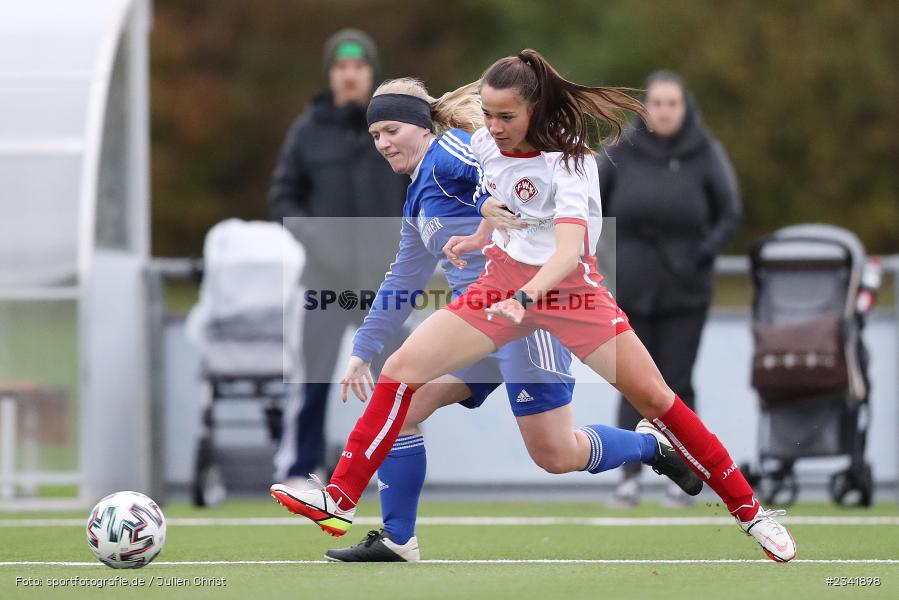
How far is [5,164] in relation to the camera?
1057 cm

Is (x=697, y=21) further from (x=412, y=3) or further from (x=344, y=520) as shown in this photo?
(x=344, y=520)

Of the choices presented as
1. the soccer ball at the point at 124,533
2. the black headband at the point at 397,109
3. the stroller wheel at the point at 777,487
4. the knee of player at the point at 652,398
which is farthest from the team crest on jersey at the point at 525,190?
the stroller wheel at the point at 777,487

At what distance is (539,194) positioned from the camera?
625 centimetres

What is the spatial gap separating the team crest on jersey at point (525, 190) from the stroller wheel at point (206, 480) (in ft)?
15.2

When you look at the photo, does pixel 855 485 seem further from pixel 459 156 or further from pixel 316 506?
pixel 316 506

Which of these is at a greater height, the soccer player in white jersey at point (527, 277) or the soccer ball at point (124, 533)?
the soccer player in white jersey at point (527, 277)

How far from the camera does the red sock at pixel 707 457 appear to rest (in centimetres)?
650

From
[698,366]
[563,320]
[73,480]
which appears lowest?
[73,480]

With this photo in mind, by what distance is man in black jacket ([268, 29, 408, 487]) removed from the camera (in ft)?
32.4

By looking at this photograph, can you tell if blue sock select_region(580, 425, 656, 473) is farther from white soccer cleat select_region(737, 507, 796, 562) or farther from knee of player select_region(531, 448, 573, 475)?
white soccer cleat select_region(737, 507, 796, 562)

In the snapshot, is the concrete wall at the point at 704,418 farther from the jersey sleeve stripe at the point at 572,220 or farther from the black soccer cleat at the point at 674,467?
the jersey sleeve stripe at the point at 572,220

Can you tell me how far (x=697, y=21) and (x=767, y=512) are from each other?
30062mm

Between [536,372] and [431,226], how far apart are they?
0.73 m

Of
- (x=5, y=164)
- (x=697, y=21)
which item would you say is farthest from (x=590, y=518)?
(x=697, y=21)
